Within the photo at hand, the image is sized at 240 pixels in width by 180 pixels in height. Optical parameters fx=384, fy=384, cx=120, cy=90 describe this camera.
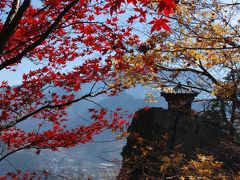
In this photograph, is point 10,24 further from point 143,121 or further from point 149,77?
point 143,121

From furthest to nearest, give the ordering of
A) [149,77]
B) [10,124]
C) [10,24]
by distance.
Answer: [149,77]
[10,124]
[10,24]

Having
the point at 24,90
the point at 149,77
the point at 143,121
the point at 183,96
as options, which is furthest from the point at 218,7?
the point at 143,121

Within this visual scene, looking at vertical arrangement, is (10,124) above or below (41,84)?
below

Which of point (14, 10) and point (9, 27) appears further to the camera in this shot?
point (14, 10)

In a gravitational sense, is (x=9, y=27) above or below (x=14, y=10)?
below

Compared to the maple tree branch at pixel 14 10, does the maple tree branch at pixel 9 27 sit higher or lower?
lower

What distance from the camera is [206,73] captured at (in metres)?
12.0

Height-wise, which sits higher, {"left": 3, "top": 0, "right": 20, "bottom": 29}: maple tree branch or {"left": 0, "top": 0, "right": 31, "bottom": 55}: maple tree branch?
{"left": 3, "top": 0, "right": 20, "bottom": 29}: maple tree branch

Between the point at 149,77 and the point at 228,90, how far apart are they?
4270 mm

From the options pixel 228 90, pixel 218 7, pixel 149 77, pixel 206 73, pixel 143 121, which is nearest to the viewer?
pixel 228 90

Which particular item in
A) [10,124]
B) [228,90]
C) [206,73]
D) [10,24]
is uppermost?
[206,73]

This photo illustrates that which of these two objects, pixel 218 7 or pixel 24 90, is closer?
pixel 218 7

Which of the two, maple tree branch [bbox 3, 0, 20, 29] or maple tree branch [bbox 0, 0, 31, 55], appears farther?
maple tree branch [bbox 3, 0, 20, 29]

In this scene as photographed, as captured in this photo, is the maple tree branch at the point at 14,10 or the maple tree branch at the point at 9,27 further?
the maple tree branch at the point at 14,10
